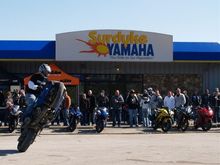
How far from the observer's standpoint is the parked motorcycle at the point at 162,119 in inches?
744

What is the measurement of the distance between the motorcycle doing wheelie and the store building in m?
12.4

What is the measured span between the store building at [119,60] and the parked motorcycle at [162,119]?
17.6 ft

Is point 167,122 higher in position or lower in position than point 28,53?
lower

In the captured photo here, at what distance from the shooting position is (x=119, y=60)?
23938 millimetres

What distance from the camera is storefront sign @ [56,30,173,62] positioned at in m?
23.5

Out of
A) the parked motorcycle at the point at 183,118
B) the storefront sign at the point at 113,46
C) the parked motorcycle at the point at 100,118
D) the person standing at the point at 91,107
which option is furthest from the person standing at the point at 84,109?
the parked motorcycle at the point at 183,118

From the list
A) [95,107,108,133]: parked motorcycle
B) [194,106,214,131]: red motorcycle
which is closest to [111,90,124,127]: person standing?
[95,107,108,133]: parked motorcycle

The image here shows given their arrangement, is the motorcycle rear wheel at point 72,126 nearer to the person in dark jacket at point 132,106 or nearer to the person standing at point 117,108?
the person standing at point 117,108

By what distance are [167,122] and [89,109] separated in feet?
12.5

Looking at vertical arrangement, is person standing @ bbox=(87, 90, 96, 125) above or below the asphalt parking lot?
above

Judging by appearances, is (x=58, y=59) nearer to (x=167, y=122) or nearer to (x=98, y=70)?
(x=98, y=70)

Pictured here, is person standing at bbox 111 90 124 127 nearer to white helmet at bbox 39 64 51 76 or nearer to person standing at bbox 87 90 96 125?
person standing at bbox 87 90 96 125

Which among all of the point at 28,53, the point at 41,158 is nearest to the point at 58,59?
the point at 28,53

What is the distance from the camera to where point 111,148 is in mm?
12031
